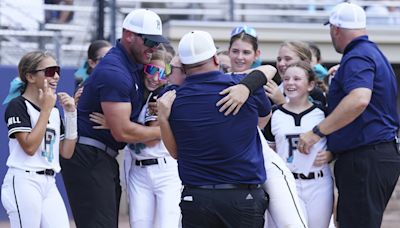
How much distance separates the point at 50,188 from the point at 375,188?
8.16 feet

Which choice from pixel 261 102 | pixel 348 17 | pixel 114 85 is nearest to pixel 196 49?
pixel 261 102

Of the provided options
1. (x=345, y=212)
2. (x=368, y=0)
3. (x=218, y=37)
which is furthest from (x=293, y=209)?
(x=368, y=0)

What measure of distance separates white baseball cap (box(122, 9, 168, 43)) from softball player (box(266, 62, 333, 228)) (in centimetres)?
117

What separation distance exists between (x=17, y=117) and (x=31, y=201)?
2.16ft

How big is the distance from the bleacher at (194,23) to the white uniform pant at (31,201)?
731 centimetres

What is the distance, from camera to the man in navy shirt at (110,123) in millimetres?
7152

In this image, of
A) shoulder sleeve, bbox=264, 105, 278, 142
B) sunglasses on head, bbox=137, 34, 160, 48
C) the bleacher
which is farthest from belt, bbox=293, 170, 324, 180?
the bleacher

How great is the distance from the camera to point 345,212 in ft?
24.2

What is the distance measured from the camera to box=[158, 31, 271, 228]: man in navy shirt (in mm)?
5809

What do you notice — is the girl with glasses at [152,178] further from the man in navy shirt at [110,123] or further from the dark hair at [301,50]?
the dark hair at [301,50]

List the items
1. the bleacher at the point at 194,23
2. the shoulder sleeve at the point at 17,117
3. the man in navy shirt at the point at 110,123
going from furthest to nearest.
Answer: the bleacher at the point at 194,23 → the man in navy shirt at the point at 110,123 → the shoulder sleeve at the point at 17,117

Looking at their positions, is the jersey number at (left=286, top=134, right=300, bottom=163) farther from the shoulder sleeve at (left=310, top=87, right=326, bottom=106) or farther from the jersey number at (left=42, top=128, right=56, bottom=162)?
the jersey number at (left=42, top=128, right=56, bottom=162)

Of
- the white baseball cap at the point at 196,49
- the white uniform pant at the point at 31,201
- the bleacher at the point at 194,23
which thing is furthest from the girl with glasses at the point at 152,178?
the bleacher at the point at 194,23

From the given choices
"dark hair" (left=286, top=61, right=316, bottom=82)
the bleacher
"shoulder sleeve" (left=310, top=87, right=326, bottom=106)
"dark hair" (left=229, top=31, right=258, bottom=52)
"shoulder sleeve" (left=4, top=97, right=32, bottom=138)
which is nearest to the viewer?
"shoulder sleeve" (left=4, top=97, right=32, bottom=138)
